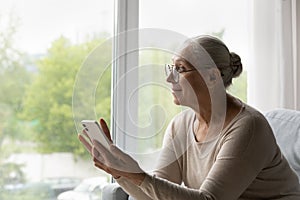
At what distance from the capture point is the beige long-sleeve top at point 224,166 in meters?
1.34

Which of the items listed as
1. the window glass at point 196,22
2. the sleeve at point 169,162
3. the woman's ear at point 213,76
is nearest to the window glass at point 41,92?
the window glass at point 196,22

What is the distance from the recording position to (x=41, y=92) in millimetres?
2061

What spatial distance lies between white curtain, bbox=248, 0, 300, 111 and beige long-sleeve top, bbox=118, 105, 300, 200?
3.09ft

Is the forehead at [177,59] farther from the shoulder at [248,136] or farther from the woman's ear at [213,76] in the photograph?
the shoulder at [248,136]

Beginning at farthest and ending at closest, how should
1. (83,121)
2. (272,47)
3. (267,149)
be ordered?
(272,47) → (267,149) → (83,121)

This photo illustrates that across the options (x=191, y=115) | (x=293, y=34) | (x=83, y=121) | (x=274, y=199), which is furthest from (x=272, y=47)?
(x=83, y=121)

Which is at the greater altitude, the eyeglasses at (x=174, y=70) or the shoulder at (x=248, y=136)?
the eyeglasses at (x=174, y=70)

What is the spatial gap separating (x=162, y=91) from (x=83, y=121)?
31 cm

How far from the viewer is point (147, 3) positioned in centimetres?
232

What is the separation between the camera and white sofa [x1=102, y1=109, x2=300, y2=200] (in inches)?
68.3

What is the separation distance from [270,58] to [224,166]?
1.29 meters

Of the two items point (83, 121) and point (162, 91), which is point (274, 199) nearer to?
point (162, 91)

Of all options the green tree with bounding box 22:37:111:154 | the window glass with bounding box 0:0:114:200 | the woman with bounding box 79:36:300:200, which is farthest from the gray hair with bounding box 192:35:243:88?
the green tree with bounding box 22:37:111:154

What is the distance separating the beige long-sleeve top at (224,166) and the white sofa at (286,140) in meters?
0.21
